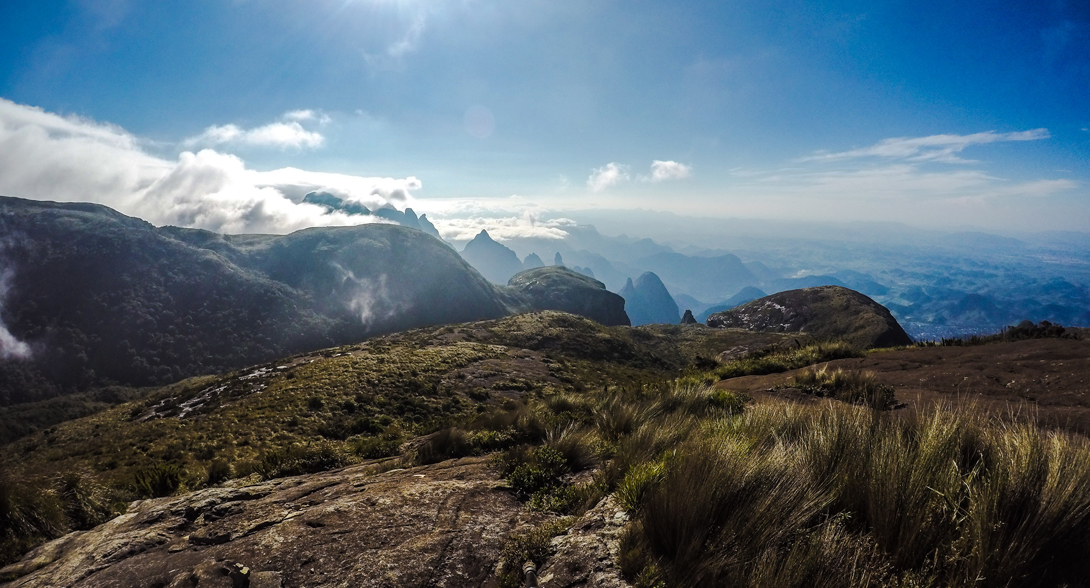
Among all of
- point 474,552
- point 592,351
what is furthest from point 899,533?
point 592,351

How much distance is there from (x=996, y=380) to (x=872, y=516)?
29.8 feet

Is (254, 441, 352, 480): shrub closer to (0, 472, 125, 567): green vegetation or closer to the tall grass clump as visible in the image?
(0, 472, 125, 567): green vegetation

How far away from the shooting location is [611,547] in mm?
3408

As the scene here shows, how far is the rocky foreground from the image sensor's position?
3645 millimetres

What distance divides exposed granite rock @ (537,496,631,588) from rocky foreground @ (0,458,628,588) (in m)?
0.01

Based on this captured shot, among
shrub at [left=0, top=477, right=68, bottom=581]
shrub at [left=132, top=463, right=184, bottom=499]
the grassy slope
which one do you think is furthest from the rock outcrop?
shrub at [left=0, top=477, right=68, bottom=581]

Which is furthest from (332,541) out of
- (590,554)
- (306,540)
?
(590,554)

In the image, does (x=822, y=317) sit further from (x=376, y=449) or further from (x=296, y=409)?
(x=376, y=449)

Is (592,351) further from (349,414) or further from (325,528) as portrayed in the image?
(325,528)

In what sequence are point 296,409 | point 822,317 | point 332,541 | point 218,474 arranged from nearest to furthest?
point 332,541 → point 218,474 → point 296,409 → point 822,317

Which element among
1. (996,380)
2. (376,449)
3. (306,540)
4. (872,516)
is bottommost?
(376,449)

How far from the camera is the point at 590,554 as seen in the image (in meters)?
3.44

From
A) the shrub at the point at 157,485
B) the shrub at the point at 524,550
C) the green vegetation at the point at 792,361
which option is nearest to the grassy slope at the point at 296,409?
the shrub at the point at 157,485

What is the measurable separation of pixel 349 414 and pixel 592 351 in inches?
1938
